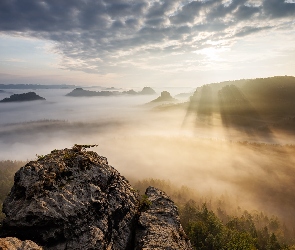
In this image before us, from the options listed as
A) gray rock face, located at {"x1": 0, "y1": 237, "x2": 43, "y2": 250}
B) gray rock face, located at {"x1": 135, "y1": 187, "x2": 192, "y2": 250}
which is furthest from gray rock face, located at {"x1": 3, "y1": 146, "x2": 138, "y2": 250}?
gray rock face, located at {"x1": 0, "y1": 237, "x2": 43, "y2": 250}

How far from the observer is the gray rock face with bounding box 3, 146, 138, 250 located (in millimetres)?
14969

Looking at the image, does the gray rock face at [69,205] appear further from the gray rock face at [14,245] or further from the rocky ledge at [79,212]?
the gray rock face at [14,245]

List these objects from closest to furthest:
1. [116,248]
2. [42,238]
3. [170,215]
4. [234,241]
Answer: [42,238] < [116,248] < [170,215] < [234,241]

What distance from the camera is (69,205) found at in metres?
16.1

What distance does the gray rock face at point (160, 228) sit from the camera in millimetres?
17953

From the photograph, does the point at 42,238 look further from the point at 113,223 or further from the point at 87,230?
the point at 113,223

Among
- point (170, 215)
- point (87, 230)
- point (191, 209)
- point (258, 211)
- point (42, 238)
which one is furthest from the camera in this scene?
point (258, 211)

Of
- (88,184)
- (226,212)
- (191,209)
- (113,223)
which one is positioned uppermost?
(88,184)

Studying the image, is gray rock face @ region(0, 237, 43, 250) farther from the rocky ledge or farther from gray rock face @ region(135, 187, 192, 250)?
gray rock face @ region(135, 187, 192, 250)

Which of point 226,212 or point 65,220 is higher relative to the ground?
point 65,220

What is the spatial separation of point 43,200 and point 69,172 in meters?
3.17

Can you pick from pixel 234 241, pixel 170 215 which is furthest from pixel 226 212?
pixel 170 215

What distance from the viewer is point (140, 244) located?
17641 mm

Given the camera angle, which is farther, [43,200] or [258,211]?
[258,211]
